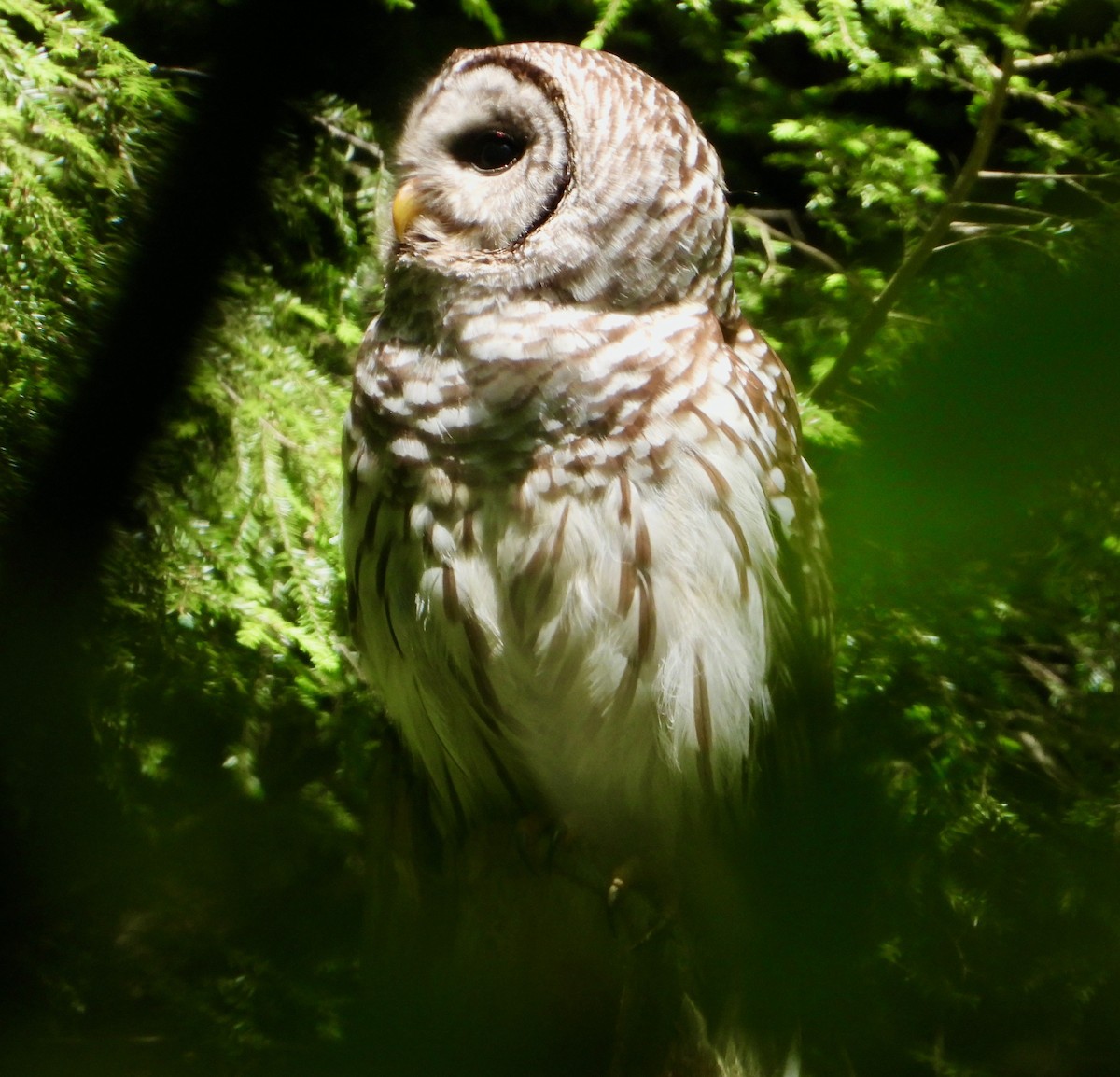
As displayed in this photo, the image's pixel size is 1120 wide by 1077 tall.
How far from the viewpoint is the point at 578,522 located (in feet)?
4.65

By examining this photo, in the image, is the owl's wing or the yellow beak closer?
the owl's wing

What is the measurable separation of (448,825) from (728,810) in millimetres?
593

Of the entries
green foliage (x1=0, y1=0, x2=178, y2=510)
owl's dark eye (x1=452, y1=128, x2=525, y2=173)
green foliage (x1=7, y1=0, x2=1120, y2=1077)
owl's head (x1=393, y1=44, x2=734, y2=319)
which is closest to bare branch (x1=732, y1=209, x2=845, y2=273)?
green foliage (x1=7, y1=0, x2=1120, y2=1077)

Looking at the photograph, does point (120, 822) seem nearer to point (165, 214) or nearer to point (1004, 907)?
point (165, 214)

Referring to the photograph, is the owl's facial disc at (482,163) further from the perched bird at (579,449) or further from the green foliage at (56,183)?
the green foliage at (56,183)

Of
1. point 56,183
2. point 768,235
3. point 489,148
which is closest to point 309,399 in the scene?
point 56,183

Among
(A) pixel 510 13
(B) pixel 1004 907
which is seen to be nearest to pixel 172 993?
(B) pixel 1004 907

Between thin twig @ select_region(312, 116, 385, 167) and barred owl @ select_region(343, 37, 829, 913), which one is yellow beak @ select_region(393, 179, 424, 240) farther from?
thin twig @ select_region(312, 116, 385, 167)

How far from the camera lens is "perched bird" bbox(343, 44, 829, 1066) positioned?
1.42 meters

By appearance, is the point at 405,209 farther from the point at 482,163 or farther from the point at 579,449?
the point at 579,449

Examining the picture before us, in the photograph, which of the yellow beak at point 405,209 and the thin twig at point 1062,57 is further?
the yellow beak at point 405,209

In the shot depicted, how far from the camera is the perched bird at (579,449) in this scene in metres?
1.42

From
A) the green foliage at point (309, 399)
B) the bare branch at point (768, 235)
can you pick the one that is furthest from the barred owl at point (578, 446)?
the bare branch at point (768, 235)

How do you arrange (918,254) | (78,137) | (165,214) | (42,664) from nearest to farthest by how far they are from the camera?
1. (918,254)
2. (42,664)
3. (78,137)
4. (165,214)
